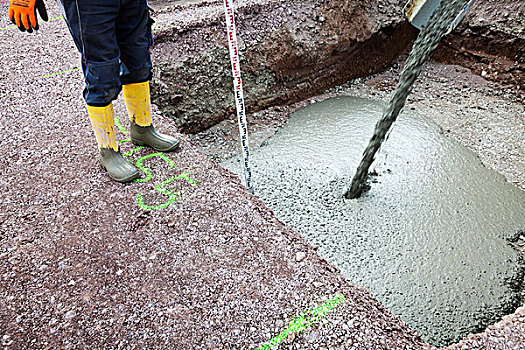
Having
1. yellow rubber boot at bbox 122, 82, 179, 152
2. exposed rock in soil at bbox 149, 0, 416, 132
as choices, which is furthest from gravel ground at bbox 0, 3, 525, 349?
exposed rock in soil at bbox 149, 0, 416, 132

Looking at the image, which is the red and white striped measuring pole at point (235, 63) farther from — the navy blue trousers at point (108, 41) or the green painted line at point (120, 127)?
the green painted line at point (120, 127)

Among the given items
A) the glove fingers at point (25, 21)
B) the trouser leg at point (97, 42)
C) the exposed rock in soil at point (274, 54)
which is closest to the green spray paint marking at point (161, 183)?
the trouser leg at point (97, 42)

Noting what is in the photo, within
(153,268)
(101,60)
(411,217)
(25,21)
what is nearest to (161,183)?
(153,268)

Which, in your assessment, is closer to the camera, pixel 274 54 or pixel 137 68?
pixel 137 68

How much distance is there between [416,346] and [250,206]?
106 cm

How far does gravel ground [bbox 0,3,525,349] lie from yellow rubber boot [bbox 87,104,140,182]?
0.07 m

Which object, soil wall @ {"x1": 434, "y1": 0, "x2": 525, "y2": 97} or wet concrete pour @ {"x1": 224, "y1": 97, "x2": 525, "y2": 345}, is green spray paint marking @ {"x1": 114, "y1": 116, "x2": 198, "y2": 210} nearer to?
wet concrete pour @ {"x1": 224, "y1": 97, "x2": 525, "y2": 345}

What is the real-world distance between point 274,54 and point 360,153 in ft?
5.26

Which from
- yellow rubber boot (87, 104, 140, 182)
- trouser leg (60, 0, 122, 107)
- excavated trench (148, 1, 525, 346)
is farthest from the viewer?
excavated trench (148, 1, 525, 346)

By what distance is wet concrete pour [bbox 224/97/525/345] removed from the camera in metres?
2.31

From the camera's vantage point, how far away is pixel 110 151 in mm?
2205

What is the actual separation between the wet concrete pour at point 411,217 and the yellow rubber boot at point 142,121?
3.24 feet

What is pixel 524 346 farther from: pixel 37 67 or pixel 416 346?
pixel 37 67

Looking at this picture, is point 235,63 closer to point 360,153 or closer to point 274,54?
point 360,153
